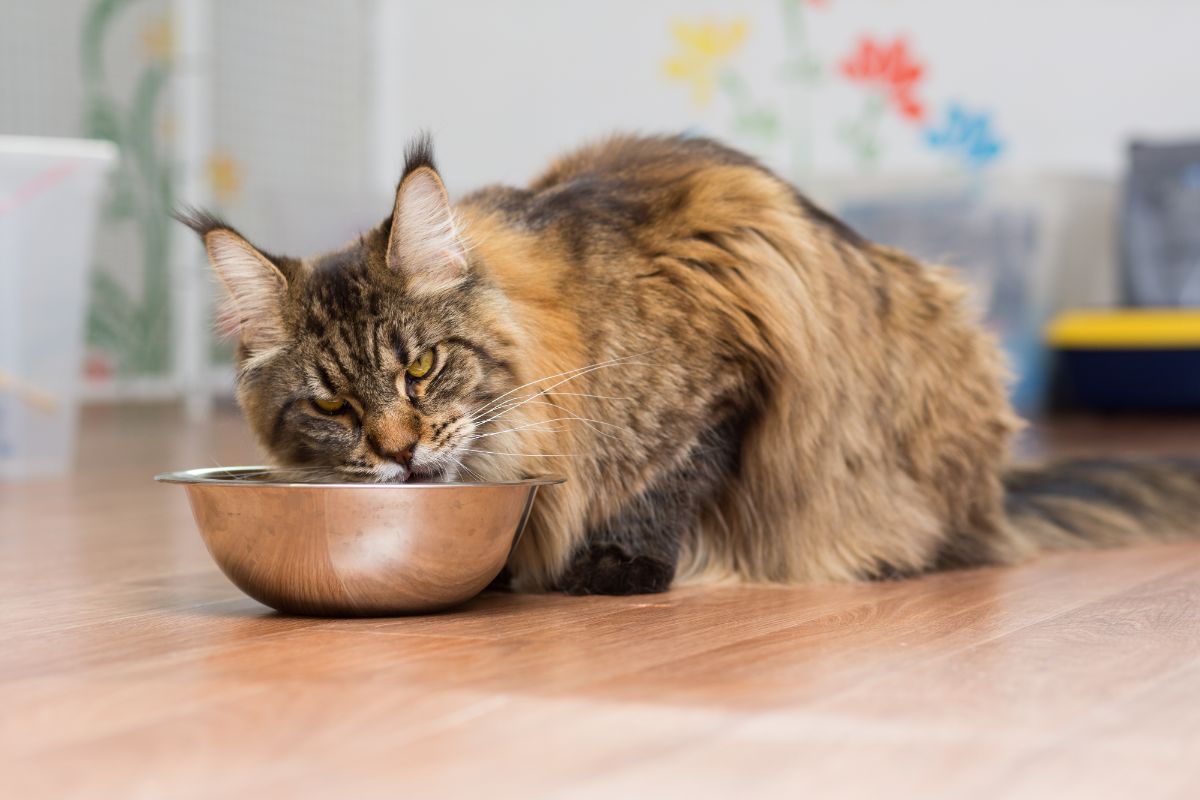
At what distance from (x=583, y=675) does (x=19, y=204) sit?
8.30ft

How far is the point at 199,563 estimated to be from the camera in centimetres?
216

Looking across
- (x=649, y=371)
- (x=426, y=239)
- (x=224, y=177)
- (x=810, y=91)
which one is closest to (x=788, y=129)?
(x=810, y=91)

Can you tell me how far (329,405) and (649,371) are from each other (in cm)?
43

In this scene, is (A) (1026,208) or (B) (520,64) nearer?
(A) (1026,208)

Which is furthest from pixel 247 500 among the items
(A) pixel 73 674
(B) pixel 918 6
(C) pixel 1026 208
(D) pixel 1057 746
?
(B) pixel 918 6

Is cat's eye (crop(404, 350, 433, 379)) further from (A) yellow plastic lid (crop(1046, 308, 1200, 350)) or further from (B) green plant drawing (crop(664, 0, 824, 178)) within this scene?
(B) green plant drawing (crop(664, 0, 824, 178))

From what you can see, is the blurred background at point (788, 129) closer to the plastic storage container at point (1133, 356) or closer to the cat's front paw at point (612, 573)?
the plastic storage container at point (1133, 356)

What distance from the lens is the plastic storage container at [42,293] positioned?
10.8 ft

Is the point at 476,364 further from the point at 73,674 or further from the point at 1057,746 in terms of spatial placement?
the point at 1057,746

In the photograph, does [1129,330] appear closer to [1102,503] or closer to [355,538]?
A: [1102,503]

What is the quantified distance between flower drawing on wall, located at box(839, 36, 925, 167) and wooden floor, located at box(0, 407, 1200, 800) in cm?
455

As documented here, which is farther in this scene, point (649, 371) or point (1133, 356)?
point (1133, 356)

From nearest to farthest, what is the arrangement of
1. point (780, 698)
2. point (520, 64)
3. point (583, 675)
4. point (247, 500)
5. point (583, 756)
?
point (583, 756) → point (780, 698) → point (583, 675) → point (247, 500) → point (520, 64)

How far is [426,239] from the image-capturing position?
168 cm
